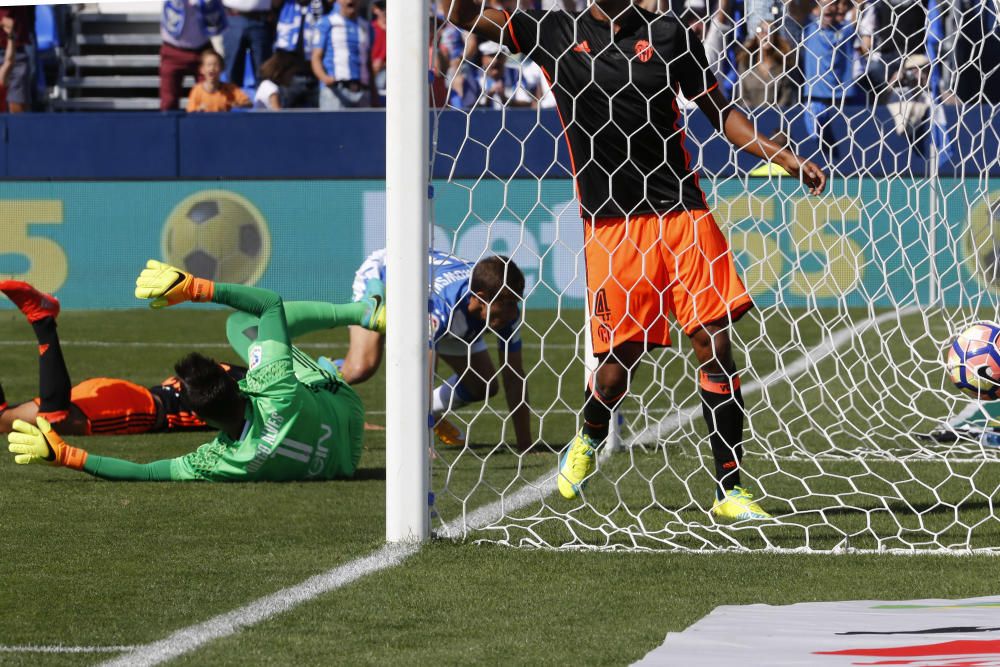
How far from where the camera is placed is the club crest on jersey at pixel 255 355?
6160 mm

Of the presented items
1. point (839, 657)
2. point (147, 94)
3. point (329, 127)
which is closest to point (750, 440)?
point (839, 657)

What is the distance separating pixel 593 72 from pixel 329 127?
1108cm

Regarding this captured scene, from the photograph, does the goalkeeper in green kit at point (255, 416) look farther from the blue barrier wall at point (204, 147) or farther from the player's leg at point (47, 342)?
the blue barrier wall at point (204, 147)

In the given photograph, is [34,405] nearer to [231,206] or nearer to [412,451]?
[412,451]

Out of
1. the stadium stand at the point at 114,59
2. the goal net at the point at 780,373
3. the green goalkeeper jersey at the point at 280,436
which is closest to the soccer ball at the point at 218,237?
the goal net at the point at 780,373

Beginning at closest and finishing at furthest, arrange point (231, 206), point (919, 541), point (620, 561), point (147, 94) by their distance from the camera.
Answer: point (620, 561) < point (919, 541) < point (231, 206) < point (147, 94)

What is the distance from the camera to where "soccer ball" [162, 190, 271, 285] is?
52.2 ft

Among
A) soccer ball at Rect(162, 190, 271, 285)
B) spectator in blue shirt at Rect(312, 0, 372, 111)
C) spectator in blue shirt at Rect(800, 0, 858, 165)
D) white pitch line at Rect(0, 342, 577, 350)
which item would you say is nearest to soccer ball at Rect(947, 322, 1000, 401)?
spectator in blue shirt at Rect(800, 0, 858, 165)

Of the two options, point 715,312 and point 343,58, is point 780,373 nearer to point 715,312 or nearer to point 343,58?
point 715,312

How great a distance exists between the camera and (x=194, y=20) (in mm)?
17453

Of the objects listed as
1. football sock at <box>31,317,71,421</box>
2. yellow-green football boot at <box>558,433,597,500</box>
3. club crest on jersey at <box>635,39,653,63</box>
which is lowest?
yellow-green football boot at <box>558,433,597,500</box>

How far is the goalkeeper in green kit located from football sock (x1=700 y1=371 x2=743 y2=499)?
154 cm

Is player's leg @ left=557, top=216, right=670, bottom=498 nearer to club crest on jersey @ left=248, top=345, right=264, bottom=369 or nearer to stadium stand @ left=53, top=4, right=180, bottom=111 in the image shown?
club crest on jersey @ left=248, top=345, right=264, bottom=369

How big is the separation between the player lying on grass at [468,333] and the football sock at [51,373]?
1587mm
